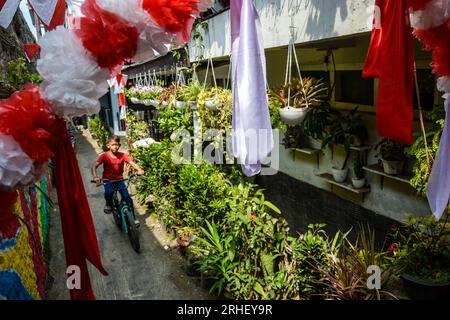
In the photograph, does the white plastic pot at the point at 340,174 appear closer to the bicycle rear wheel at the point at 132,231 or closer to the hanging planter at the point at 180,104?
Answer: the bicycle rear wheel at the point at 132,231

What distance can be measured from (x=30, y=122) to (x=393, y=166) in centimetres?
434

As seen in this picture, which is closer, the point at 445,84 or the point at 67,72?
the point at 67,72

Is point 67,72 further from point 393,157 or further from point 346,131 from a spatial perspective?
point 346,131


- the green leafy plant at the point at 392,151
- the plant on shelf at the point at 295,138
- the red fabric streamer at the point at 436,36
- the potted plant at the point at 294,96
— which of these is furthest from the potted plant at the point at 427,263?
the plant on shelf at the point at 295,138

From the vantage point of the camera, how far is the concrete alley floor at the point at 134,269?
4.96 meters

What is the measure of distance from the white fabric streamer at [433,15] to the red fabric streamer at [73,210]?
2.28 meters

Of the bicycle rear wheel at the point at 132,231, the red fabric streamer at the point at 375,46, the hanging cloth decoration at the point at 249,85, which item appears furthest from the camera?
the bicycle rear wheel at the point at 132,231

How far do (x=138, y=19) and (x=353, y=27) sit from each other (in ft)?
8.89

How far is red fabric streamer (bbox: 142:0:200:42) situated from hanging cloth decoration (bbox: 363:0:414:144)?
58.9 inches

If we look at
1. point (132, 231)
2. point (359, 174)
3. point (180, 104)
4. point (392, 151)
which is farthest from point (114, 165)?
point (392, 151)

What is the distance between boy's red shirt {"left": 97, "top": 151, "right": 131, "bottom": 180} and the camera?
241 inches

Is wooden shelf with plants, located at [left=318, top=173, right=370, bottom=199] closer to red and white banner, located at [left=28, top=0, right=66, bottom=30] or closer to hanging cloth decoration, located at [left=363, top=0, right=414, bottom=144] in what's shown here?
Answer: hanging cloth decoration, located at [left=363, top=0, right=414, bottom=144]

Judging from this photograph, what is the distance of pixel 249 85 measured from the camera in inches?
135

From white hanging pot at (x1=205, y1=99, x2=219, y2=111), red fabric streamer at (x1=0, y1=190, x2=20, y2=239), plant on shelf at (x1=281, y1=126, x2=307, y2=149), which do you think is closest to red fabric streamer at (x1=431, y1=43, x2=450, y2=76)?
red fabric streamer at (x1=0, y1=190, x2=20, y2=239)
